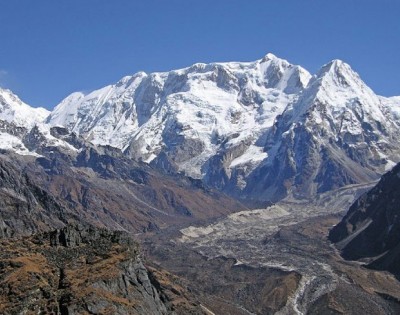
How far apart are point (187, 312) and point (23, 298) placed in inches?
3154

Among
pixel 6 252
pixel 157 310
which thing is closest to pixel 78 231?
pixel 6 252

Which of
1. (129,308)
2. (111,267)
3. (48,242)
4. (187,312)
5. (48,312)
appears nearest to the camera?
(48,312)

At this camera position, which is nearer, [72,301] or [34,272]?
[72,301]

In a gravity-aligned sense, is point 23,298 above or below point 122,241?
below

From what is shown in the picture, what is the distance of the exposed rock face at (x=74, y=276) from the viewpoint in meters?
123

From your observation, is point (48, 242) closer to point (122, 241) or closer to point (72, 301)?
point (122, 241)

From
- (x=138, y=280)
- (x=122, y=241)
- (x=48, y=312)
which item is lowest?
(x=48, y=312)

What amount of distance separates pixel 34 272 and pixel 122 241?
26585 mm

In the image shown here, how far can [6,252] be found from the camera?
142625 millimetres

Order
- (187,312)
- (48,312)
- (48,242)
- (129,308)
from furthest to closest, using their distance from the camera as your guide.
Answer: (187,312) < (48,242) < (129,308) < (48,312)

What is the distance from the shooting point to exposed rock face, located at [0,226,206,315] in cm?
12325

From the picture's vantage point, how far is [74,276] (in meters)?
133

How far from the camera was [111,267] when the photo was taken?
137250 millimetres

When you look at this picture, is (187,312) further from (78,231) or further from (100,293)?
(100,293)
